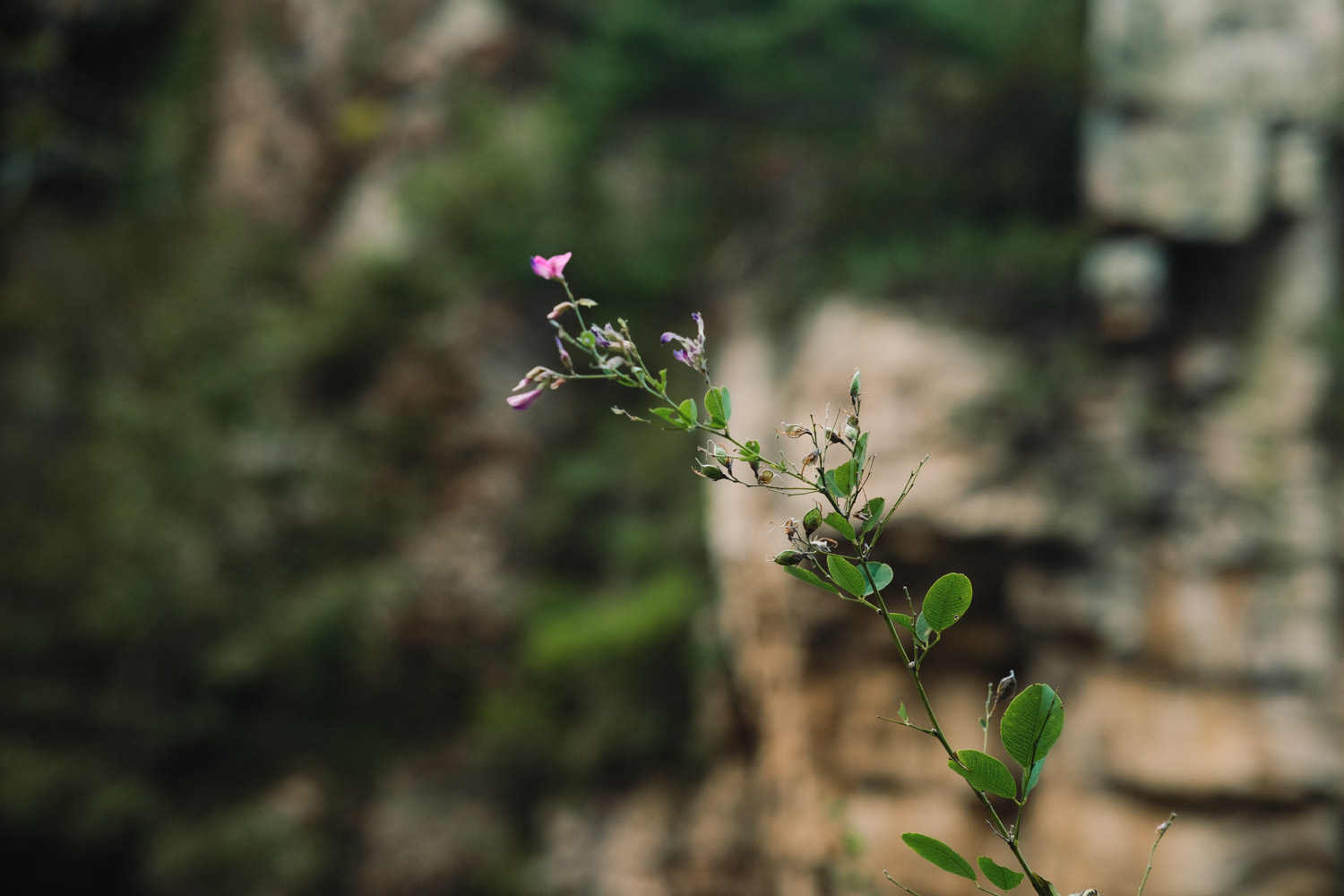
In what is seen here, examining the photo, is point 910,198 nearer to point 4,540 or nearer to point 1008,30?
point 1008,30

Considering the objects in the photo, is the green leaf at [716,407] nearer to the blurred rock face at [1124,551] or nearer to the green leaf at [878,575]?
the green leaf at [878,575]

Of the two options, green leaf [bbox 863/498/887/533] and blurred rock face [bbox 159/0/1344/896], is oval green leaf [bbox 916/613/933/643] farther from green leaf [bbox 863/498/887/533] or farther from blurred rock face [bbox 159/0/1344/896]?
blurred rock face [bbox 159/0/1344/896]

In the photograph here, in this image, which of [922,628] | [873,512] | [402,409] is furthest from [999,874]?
[402,409]

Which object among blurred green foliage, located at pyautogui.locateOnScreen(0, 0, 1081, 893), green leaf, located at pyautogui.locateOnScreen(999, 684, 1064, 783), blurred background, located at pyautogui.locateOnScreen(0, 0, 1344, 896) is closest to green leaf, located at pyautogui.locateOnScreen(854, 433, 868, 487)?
green leaf, located at pyautogui.locateOnScreen(999, 684, 1064, 783)

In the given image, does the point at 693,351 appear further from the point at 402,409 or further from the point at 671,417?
the point at 402,409

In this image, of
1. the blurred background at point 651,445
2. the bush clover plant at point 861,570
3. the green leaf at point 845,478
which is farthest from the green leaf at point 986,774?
the blurred background at point 651,445

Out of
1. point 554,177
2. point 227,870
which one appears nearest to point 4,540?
point 227,870
